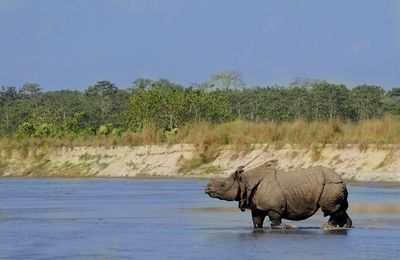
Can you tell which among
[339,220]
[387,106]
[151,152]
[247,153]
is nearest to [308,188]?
[339,220]

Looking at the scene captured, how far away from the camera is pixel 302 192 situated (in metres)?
23.2

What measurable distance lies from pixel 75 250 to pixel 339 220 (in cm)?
583

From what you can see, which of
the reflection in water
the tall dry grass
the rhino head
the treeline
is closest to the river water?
the reflection in water

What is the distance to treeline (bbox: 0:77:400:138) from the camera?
74.8 meters

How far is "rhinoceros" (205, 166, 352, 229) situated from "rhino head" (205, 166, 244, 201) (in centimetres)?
2

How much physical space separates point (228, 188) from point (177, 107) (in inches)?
1991

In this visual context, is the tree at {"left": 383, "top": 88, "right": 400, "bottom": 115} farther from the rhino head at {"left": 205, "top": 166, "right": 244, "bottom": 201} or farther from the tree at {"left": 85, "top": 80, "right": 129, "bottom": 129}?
the rhino head at {"left": 205, "top": 166, "right": 244, "bottom": 201}

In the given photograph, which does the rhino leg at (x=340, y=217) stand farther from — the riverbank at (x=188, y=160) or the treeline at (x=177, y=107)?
the treeline at (x=177, y=107)

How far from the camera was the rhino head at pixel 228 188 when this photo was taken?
2372 centimetres

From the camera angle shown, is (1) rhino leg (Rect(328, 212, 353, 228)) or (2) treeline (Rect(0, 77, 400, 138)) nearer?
(1) rhino leg (Rect(328, 212, 353, 228))

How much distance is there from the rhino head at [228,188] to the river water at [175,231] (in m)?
0.66

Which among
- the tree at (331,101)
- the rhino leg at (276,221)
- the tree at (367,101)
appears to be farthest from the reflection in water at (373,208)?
the tree at (331,101)

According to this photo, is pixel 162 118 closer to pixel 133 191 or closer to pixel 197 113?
pixel 197 113

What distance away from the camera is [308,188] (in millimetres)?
23156
